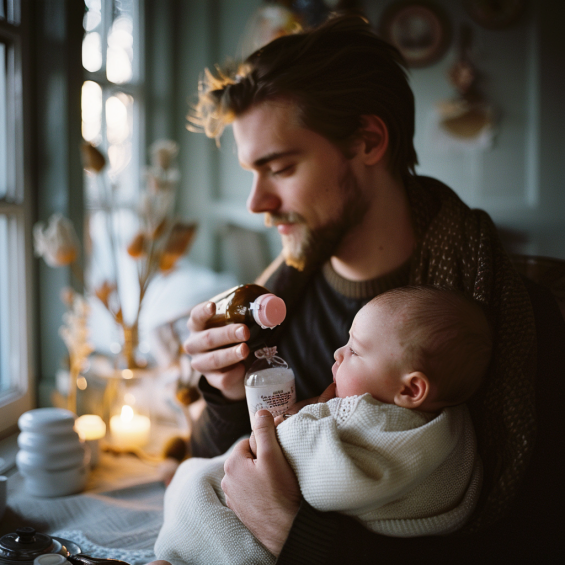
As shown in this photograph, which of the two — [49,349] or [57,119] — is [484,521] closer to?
[49,349]

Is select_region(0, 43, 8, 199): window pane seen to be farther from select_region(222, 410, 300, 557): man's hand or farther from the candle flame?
select_region(222, 410, 300, 557): man's hand

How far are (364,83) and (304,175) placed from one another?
0.26 metres

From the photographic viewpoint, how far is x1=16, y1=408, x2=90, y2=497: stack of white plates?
1390 mm

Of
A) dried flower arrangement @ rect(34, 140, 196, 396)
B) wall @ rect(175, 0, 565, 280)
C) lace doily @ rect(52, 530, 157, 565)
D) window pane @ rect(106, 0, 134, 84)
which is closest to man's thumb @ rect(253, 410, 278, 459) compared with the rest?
lace doily @ rect(52, 530, 157, 565)

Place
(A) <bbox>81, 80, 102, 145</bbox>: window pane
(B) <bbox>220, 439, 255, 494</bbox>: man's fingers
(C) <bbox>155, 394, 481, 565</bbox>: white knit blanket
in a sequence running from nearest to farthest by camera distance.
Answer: (C) <bbox>155, 394, 481, 565</bbox>: white knit blanket
(B) <bbox>220, 439, 255, 494</bbox>: man's fingers
(A) <bbox>81, 80, 102, 145</bbox>: window pane

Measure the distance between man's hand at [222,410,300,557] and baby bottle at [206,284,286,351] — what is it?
15cm

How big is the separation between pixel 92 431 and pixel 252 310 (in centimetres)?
107

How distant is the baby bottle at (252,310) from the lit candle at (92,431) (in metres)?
0.90

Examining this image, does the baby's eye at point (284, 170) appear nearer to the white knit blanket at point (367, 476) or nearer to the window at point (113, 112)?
the white knit blanket at point (367, 476)

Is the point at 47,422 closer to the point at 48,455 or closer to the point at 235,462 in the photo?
the point at 48,455

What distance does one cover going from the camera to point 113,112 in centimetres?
270

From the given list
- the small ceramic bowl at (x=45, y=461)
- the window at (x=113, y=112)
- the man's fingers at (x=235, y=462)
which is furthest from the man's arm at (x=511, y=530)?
the window at (x=113, y=112)

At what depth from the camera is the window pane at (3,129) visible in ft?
5.60

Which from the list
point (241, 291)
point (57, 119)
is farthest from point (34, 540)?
point (57, 119)
